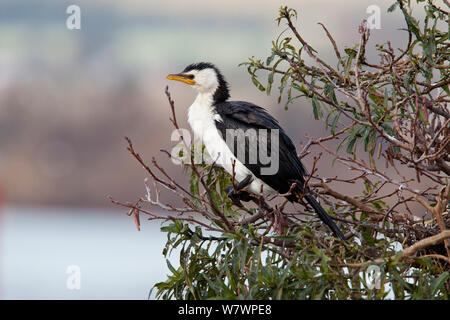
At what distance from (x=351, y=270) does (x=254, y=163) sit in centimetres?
95

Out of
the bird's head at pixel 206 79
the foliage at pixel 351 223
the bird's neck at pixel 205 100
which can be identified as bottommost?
the foliage at pixel 351 223

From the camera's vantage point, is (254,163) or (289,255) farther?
(254,163)

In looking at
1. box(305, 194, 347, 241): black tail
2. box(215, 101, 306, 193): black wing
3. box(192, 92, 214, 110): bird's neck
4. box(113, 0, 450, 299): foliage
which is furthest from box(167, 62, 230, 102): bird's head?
box(305, 194, 347, 241): black tail

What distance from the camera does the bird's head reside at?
338 centimetres

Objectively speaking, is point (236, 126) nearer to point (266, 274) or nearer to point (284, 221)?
point (284, 221)

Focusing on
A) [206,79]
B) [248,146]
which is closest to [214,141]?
[248,146]

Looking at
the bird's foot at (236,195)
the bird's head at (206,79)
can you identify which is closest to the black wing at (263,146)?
the bird's foot at (236,195)

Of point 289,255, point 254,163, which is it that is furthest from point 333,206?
point 254,163

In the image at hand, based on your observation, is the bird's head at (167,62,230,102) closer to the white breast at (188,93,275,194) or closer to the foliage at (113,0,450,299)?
the white breast at (188,93,275,194)

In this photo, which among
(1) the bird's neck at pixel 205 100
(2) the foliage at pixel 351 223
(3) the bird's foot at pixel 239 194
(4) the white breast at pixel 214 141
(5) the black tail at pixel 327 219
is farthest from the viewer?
(1) the bird's neck at pixel 205 100

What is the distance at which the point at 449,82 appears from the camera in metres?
2.49

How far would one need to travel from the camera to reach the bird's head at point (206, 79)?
11.1ft

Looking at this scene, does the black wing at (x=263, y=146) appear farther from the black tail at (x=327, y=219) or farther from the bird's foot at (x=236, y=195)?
the black tail at (x=327, y=219)

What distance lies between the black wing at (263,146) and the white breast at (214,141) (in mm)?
37
